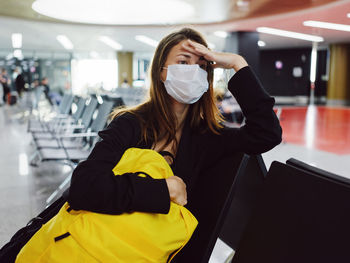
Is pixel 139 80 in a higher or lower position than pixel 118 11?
lower

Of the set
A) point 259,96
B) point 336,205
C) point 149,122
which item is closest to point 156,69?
point 149,122

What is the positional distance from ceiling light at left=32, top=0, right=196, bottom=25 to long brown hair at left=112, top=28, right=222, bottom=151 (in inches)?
355

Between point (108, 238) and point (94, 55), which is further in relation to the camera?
point (94, 55)

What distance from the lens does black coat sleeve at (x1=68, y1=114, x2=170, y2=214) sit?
3.58 ft

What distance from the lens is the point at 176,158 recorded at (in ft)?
4.65

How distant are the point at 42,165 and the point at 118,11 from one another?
7788mm

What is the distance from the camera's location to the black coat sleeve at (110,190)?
1091mm

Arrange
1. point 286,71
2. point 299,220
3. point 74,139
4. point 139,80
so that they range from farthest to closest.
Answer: point 139,80, point 286,71, point 74,139, point 299,220

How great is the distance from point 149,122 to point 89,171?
34cm

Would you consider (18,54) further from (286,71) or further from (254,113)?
(254,113)

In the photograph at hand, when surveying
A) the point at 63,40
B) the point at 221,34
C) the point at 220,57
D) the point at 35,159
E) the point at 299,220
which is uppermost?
the point at 221,34

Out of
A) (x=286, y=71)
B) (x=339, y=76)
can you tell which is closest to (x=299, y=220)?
(x=339, y=76)

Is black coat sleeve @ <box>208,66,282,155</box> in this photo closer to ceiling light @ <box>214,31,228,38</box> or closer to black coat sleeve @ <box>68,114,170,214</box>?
black coat sleeve @ <box>68,114,170,214</box>

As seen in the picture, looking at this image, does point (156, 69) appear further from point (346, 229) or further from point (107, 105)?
point (107, 105)
